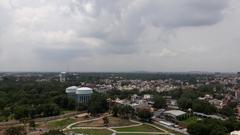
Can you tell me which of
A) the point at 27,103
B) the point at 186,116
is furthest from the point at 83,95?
the point at 186,116

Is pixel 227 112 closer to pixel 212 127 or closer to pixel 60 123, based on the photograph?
pixel 212 127

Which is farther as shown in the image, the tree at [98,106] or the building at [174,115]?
the tree at [98,106]

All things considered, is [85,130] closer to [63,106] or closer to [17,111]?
[17,111]

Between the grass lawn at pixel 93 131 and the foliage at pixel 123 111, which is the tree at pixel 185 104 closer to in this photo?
the foliage at pixel 123 111

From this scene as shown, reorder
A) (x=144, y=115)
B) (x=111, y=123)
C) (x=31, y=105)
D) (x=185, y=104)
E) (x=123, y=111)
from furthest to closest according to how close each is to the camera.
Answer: (x=185, y=104)
(x=31, y=105)
(x=123, y=111)
(x=144, y=115)
(x=111, y=123)

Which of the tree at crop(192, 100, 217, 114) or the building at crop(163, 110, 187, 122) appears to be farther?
the tree at crop(192, 100, 217, 114)

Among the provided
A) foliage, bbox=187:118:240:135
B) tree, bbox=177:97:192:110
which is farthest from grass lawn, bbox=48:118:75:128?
tree, bbox=177:97:192:110

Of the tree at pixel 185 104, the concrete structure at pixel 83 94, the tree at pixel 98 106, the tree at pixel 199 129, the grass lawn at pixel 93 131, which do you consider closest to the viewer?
the tree at pixel 199 129

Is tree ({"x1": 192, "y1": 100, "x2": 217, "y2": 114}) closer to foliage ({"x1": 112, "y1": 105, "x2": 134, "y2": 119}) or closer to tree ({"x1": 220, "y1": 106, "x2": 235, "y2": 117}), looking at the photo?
tree ({"x1": 220, "y1": 106, "x2": 235, "y2": 117})

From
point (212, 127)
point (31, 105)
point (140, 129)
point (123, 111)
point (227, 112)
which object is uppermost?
point (31, 105)

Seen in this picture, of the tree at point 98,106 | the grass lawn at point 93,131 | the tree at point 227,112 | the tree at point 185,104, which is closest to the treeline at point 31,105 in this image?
the tree at point 98,106

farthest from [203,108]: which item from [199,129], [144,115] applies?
[199,129]
